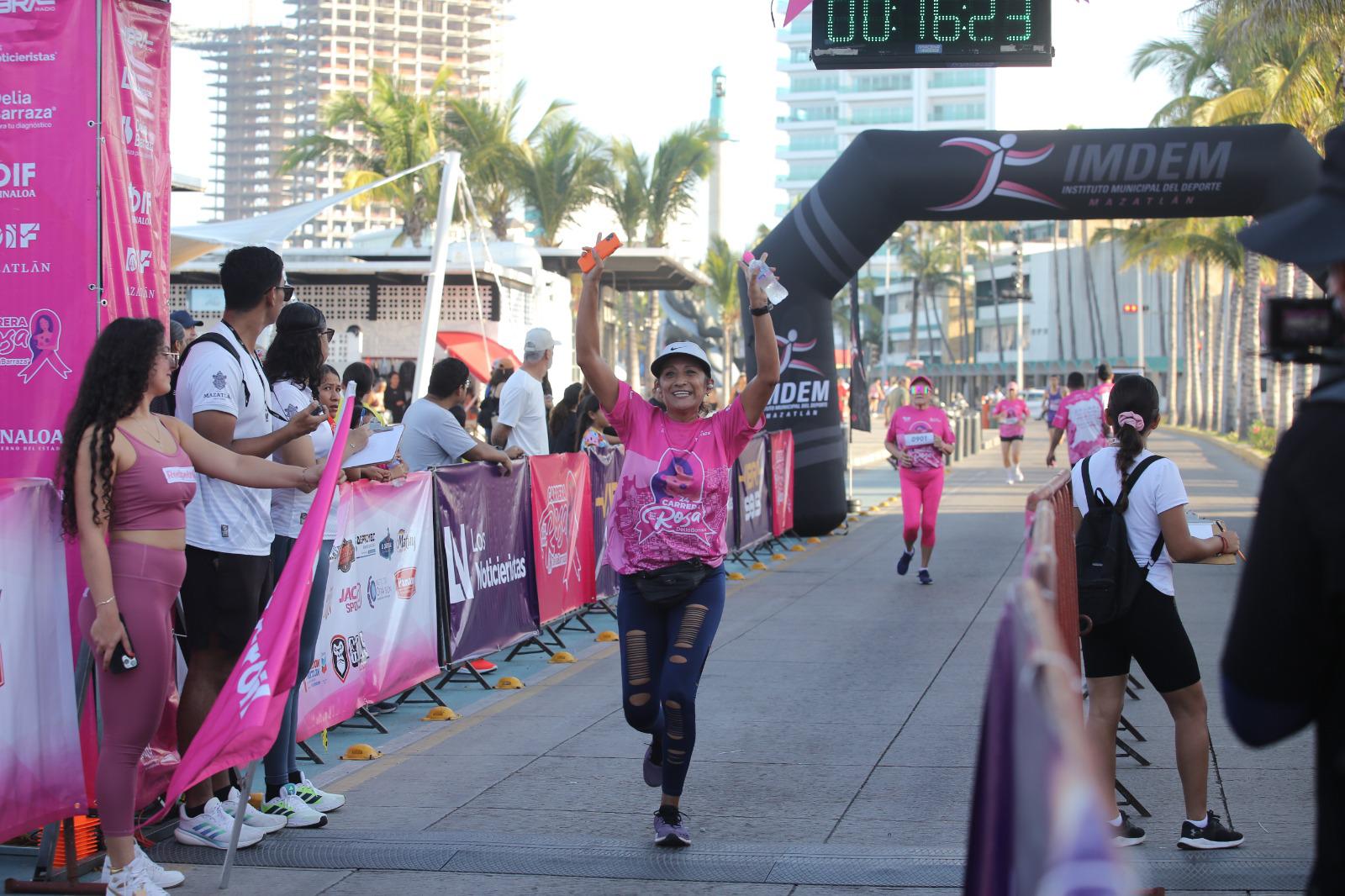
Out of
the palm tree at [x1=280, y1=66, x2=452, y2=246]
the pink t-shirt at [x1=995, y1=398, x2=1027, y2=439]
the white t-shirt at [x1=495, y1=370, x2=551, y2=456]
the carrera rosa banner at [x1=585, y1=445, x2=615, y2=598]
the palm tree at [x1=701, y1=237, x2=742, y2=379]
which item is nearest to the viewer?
the white t-shirt at [x1=495, y1=370, x2=551, y2=456]

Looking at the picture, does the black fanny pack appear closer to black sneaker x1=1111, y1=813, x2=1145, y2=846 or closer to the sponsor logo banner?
black sneaker x1=1111, y1=813, x2=1145, y2=846

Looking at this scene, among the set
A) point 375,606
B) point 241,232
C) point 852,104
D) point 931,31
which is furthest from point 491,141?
point 852,104

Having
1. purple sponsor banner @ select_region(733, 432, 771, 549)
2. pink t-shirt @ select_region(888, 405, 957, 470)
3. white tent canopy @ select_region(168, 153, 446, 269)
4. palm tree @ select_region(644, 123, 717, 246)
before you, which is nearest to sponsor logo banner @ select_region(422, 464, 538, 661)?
pink t-shirt @ select_region(888, 405, 957, 470)

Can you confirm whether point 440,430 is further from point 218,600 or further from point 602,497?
point 218,600

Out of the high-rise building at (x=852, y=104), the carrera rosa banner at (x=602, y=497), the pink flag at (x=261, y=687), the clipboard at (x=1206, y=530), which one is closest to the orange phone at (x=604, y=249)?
the pink flag at (x=261, y=687)

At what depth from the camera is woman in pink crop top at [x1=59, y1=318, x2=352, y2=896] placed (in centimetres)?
458

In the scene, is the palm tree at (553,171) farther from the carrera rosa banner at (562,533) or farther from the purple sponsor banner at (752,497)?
the carrera rosa banner at (562,533)

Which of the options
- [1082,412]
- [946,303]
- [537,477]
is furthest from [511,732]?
[946,303]

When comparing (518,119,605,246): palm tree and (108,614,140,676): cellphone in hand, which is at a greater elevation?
(518,119,605,246): palm tree

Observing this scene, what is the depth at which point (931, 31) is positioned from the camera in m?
11.7

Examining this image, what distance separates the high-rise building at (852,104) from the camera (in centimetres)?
14862

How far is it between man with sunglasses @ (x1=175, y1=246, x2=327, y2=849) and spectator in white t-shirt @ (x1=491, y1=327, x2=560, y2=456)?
14.1 ft

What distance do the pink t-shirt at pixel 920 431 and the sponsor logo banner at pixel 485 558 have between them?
481 centimetres

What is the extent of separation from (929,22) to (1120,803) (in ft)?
25.0
